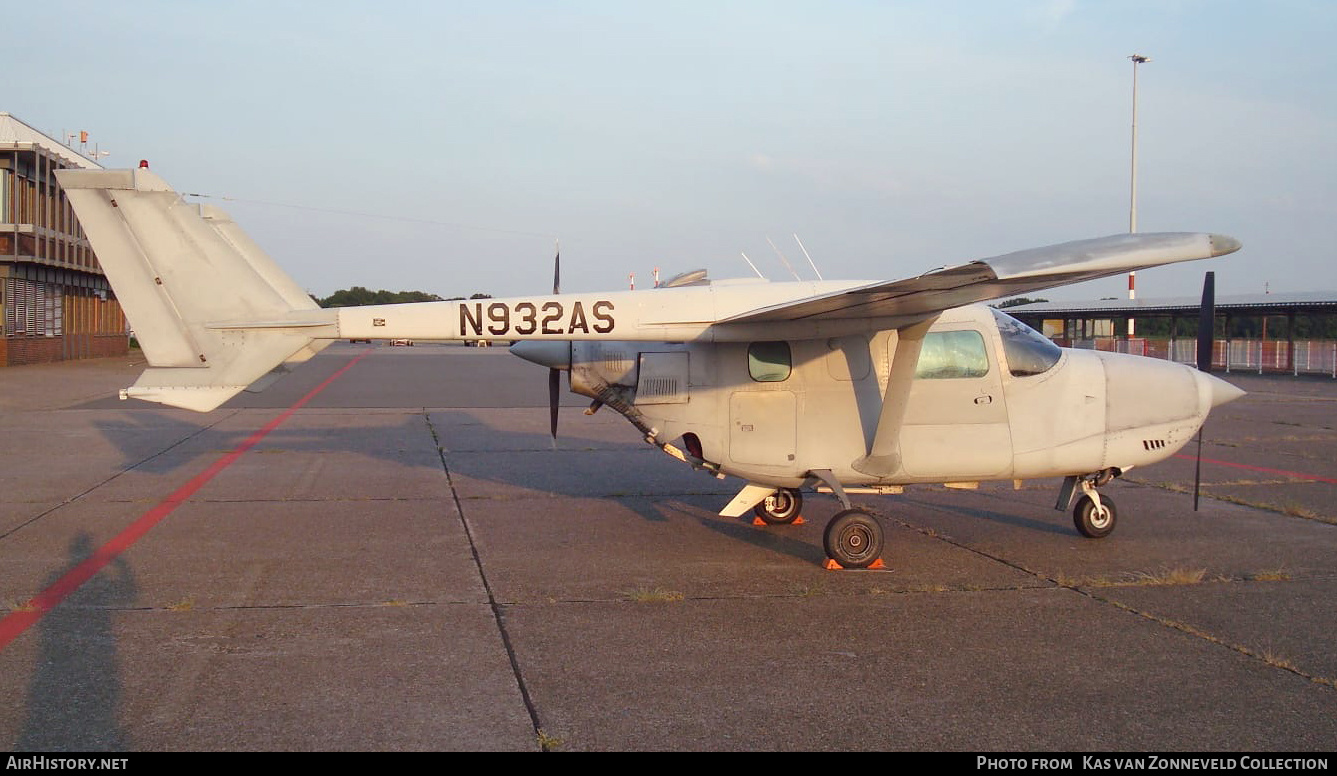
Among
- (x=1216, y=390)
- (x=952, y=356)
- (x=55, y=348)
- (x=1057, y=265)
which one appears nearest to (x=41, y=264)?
(x=55, y=348)

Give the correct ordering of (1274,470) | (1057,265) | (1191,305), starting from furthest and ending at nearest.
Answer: (1191,305) < (1274,470) < (1057,265)

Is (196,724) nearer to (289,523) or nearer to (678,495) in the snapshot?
(289,523)

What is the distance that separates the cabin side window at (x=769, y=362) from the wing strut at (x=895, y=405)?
0.91m

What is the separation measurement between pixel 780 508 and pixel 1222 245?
4919mm

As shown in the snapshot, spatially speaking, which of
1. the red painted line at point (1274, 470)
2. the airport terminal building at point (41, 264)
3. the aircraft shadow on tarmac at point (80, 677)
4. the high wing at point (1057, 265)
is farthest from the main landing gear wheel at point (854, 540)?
the airport terminal building at point (41, 264)

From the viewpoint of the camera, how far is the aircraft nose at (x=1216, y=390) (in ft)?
32.1

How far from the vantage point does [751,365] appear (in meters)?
9.29

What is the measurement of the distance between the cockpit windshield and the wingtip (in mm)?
2579

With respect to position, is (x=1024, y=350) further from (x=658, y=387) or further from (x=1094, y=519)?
(x=658, y=387)

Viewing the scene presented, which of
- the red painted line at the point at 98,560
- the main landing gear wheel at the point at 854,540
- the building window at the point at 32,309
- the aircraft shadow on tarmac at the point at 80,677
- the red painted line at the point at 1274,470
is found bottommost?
the aircraft shadow on tarmac at the point at 80,677

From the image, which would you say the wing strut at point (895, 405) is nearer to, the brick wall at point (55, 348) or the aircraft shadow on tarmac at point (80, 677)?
the aircraft shadow on tarmac at point (80, 677)

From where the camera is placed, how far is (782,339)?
29.7ft
